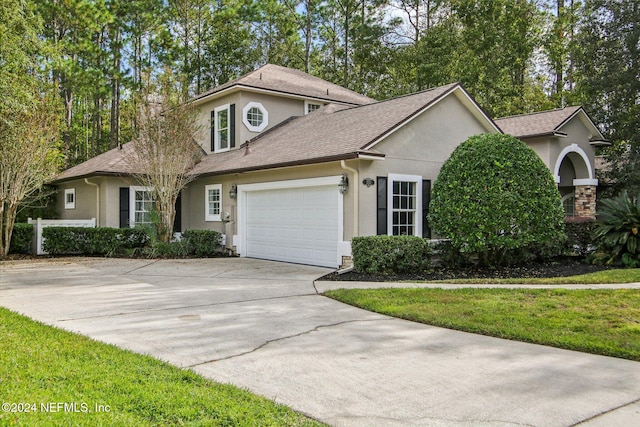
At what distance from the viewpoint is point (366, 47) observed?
2941 cm

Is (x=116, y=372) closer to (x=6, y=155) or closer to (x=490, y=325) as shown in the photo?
(x=490, y=325)

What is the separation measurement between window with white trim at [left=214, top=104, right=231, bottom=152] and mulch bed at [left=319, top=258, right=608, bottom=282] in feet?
29.2

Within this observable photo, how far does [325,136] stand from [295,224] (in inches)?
101

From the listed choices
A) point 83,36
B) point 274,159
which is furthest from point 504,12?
point 83,36

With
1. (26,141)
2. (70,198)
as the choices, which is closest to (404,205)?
(26,141)

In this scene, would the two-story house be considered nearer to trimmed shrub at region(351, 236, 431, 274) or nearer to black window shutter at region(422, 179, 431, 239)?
black window shutter at region(422, 179, 431, 239)

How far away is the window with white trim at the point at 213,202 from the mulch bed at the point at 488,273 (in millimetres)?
6647

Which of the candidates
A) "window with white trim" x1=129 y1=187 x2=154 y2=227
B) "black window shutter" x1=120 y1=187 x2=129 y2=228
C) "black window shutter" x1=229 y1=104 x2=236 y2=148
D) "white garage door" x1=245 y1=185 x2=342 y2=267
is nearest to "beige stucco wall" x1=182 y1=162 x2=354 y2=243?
"white garage door" x1=245 y1=185 x2=342 y2=267

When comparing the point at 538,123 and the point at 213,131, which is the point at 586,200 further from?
the point at 213,131

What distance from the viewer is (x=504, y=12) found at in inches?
Result: 1000

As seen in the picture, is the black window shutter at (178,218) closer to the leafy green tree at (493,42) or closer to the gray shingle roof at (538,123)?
the gray shingle roof at (538,123)

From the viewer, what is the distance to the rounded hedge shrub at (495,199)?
10.8 meters

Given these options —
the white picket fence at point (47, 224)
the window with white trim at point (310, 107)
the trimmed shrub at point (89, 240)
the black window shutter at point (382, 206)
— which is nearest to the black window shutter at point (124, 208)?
the white picket fence at point (47, 224)

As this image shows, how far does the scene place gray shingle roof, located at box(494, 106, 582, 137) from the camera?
54.9 feet
